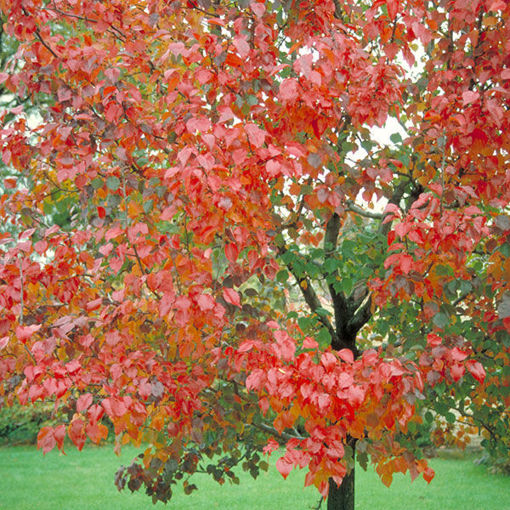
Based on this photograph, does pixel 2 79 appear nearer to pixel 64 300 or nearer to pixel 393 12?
pixel 64 300

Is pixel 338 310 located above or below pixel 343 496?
above

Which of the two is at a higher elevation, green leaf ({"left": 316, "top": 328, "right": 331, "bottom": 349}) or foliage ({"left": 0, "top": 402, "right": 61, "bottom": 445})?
green leaf ({"left": 316, "top": 328, "right": 331, "bottom": 349})

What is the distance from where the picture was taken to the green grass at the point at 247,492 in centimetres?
945

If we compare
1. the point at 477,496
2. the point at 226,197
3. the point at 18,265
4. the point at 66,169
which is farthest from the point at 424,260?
the point at 477,496

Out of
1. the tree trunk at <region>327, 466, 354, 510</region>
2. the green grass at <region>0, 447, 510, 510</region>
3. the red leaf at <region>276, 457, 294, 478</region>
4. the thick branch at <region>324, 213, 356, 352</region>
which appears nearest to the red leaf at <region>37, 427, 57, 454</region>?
the red leaf at <region>276, 457, 294, 478</region>

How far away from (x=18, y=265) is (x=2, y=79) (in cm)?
86

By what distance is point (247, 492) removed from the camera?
10.4 metres

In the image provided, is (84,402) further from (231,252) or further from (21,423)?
(21,423)

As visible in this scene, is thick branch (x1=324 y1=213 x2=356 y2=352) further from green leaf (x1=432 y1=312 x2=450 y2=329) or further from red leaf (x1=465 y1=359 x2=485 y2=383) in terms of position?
red leaf (x1=465 y1=359 x2=485 y2=383)

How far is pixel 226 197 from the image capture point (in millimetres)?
2295

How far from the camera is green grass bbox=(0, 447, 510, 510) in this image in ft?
31.0

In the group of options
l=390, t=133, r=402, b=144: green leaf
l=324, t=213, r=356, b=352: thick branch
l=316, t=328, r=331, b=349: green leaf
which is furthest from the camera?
l=324, t=213, r=356, b=352: thick branch

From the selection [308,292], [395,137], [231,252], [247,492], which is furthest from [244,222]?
[247,492]

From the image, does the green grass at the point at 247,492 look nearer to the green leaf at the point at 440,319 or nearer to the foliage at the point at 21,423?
the foliage at the point at 21,423
